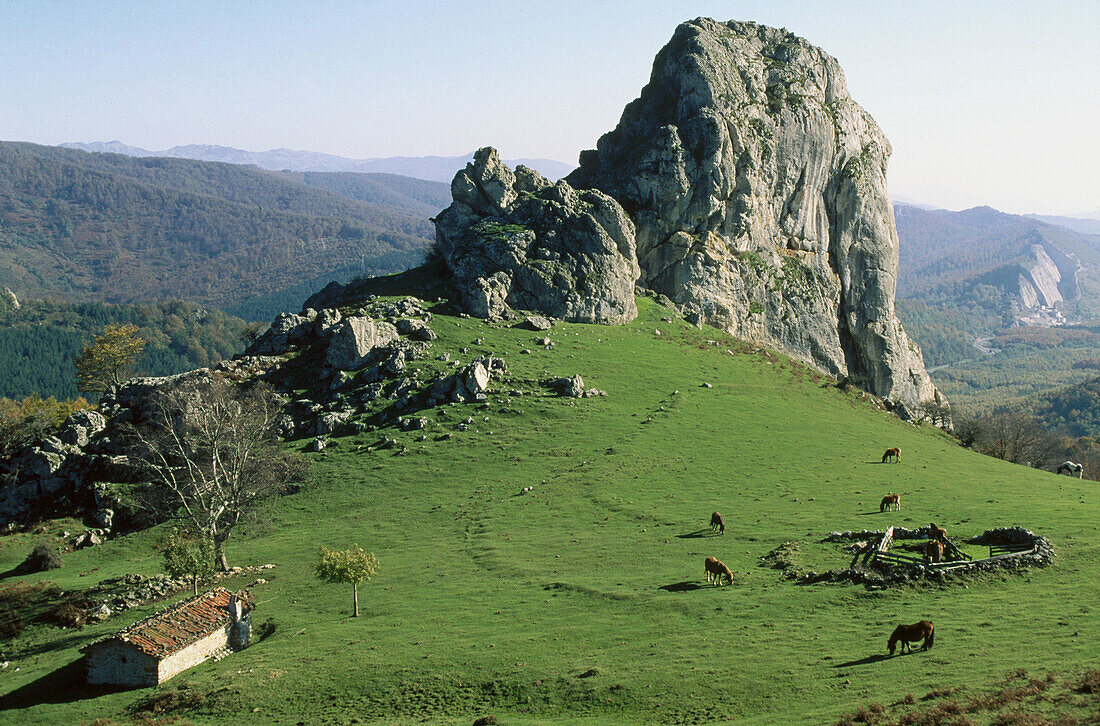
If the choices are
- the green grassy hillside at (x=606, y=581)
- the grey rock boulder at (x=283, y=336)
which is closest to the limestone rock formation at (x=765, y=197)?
the grey rock boulder at (x=283, y=336)

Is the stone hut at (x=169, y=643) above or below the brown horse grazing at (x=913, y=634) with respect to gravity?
below

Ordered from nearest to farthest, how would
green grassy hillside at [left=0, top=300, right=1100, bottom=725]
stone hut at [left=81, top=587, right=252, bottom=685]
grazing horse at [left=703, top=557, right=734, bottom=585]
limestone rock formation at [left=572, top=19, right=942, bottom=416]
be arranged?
green grassy hillside at [left=0, top=300, right=1100, bottom=725]
stone hut at [left=81, top=587, right=252, bottom=685]
grazing horse at [left=703, top=557, right=734, bottom=585]
limestone rock formation at [left=572, top=19, right=942, bottom=416]

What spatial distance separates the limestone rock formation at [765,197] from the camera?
10100 centimetres

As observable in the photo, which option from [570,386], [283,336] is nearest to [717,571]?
[570,386]

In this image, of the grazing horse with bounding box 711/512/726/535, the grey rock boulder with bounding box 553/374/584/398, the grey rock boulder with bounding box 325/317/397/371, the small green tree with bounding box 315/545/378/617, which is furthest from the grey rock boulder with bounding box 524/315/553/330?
the small green tree with bounding box 315/545/378/617

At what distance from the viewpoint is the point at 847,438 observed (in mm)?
67750

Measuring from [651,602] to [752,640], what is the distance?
5.99 meters

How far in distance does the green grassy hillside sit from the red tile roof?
1707 mm

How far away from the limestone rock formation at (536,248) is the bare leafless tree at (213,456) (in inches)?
1135

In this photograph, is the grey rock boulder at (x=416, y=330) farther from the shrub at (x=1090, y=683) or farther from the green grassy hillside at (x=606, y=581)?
the shrub at (x=1090, y=683)

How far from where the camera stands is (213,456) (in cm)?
4953

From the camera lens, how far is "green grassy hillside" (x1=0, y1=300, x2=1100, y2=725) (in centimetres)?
2605

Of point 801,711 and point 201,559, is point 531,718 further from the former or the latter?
point 201,559

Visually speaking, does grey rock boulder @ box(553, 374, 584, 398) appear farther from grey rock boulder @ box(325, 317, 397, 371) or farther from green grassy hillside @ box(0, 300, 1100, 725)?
grey rock boulder @ box(325, 317, 397, 371)
